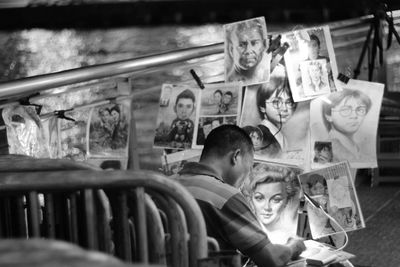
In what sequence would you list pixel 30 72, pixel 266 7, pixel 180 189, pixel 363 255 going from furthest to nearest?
pixel 266 7, pixel 30 72, pixel 363 255, pixel 180 189

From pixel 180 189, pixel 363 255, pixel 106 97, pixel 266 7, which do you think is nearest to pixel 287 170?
pixel 106 97

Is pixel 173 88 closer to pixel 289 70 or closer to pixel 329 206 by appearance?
pixel 289 70

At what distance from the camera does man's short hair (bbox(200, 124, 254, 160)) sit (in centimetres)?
279

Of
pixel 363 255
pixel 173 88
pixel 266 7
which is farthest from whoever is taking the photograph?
pixel 266 7

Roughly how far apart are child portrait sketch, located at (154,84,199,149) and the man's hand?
0.71 m

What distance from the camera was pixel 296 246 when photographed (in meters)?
2.66

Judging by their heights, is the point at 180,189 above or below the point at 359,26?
below

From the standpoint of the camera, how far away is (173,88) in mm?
3082

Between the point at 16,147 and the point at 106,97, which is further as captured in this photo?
the point at 106,97

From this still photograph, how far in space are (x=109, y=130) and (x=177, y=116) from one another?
0.33 metres

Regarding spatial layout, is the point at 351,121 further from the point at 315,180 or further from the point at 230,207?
the point at 230,207

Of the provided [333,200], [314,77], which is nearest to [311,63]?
[314,77]

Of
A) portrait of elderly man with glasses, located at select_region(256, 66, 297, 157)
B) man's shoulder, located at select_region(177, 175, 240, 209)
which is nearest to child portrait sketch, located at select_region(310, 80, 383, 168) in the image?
portrait of elderly man with glasses, located at select_region(256, 66, 297, 157)

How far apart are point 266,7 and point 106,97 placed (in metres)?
5.28
